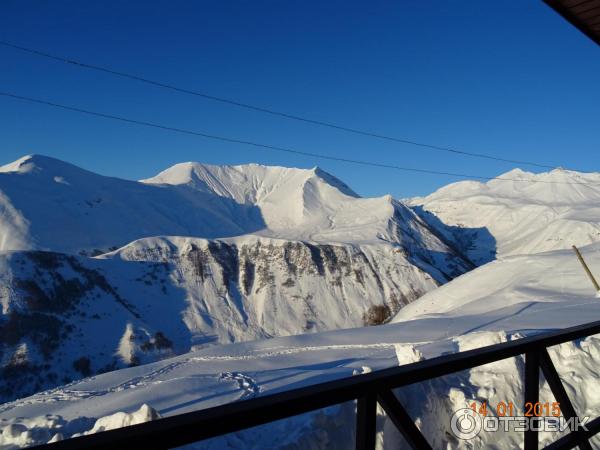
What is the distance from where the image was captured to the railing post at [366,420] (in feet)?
4.75

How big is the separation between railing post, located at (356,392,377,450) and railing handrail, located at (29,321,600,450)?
2 cm

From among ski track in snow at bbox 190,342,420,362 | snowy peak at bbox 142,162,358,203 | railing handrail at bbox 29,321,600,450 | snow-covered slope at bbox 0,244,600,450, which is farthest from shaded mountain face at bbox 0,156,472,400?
railing handrail at bbox 29,321,600,450

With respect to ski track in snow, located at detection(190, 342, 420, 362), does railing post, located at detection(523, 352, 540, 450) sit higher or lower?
higher

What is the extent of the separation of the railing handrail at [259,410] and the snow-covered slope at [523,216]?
97.6 meters

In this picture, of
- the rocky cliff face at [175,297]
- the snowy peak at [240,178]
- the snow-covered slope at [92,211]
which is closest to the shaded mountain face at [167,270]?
the rocky cliff face at [175,297]

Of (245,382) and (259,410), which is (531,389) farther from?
(245,382)

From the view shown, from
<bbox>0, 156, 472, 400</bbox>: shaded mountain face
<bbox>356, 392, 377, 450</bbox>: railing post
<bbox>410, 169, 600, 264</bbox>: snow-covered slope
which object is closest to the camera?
<bbox>356, 392, 377, 450</bbox>: railing post

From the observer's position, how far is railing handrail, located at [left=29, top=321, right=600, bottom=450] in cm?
107

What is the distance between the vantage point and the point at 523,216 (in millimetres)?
121688

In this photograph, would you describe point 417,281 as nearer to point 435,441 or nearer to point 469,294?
point 469,294

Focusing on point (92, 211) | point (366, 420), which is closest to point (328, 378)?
point (366, 420)

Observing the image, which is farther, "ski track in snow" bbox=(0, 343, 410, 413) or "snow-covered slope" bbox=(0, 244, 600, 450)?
"ski track in snow" bbox=(0, 343, 410, 413)

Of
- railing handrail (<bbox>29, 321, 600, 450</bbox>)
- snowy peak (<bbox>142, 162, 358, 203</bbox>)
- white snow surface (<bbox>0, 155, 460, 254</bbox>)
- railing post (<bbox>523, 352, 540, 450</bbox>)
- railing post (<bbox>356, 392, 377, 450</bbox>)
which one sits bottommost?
railing post (<bbox>523, 352, 540, 450</bbox>)

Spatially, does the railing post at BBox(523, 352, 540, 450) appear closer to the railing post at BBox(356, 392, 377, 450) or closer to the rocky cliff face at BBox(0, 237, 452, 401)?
the railing post at BBox(356, 392, 377, 450)
